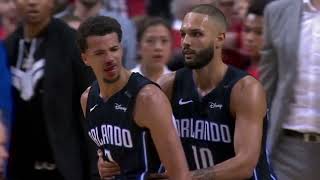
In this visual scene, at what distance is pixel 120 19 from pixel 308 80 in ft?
8.54

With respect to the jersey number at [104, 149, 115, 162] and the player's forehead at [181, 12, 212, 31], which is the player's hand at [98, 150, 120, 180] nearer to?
the jersey number at [104, 149, 115, 162]

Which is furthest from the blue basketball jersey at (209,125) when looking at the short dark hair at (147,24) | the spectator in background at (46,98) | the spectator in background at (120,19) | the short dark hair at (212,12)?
the spectator in background at (120,19)

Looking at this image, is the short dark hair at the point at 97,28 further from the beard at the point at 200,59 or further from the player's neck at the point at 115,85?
the beard at the point at 200,59

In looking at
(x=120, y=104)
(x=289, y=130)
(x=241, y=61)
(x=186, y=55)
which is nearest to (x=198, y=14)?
(x=186, y=55)

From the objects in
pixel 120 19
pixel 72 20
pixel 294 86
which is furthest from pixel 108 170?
pixel 120 19

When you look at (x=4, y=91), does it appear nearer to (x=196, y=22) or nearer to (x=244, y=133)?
(x=196, y=22)

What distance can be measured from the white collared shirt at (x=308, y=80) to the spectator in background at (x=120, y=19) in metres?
2.23

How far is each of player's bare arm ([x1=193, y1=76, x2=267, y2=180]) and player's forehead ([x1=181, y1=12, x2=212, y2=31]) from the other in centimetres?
35

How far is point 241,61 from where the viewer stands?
7.73m

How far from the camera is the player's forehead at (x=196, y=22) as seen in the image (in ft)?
17.6

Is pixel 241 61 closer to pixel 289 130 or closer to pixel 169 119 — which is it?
pixel 289 130

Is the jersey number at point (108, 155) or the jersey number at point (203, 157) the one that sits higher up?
the jersey number at point (108, 155)

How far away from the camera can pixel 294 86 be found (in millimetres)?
6105

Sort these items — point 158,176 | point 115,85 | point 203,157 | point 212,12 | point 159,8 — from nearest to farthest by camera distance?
point 158,176 < point 115,85 < point 203,157 < point 212,12 < point 159,8
